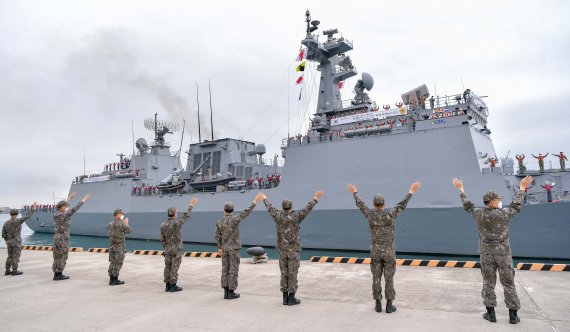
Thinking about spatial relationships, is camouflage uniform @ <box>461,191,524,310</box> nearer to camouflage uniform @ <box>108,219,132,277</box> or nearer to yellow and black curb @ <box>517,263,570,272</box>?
yellow and black curb @ <box>517,263,570,272</box>

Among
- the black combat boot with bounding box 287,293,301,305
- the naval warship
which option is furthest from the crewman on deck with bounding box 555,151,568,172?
the black combat boot with bounding box 287,293,301,305

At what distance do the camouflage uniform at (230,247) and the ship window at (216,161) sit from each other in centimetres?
1641

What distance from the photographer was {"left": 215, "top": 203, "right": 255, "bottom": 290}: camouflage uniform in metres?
5.11

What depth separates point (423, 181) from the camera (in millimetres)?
13766

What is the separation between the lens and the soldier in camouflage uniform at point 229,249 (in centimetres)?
510

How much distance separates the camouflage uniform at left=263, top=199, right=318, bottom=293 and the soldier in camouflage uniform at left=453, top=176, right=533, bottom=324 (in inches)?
78.3

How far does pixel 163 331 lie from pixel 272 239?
13628 millimetres

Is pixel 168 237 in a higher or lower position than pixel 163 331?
higher

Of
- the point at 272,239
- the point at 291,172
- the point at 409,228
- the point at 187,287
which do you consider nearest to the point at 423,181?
the point at 409,228

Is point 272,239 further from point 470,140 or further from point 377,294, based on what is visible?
point 377,294

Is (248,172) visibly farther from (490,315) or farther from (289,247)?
(490,315)

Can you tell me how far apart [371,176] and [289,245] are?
10.7 meters

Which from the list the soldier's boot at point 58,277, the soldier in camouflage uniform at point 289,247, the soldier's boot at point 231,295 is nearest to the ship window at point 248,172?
the soldier's boot at point 58,277

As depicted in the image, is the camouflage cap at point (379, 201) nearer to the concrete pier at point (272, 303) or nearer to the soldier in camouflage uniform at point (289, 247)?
the soldier in camouflage uniform at point (289, 247)
